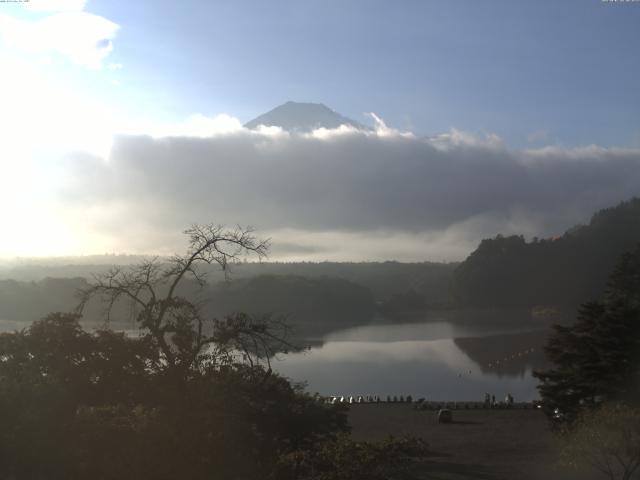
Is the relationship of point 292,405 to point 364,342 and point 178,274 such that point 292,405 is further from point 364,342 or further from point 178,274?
point 364,342

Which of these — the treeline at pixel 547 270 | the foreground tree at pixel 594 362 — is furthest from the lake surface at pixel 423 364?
the treeline at pixel 547 270

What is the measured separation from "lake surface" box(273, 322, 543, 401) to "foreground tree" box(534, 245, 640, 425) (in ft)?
44.4

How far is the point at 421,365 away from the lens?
49719 millimetres

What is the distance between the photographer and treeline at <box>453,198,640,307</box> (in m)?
108

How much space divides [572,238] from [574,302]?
49.2ft

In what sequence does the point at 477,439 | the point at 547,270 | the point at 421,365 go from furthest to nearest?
the point at 547,270
the point at 421,365
the point at 477,439

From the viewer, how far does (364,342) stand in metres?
66.0

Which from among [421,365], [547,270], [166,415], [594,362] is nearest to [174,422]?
[166,415]

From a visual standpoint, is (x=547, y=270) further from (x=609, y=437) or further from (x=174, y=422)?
(x=174, y=422)

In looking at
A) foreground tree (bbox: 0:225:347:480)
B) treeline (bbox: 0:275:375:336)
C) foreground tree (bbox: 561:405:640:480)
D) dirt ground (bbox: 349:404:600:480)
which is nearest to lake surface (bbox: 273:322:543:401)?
dirt ground (bbox: 349:404:600:480)

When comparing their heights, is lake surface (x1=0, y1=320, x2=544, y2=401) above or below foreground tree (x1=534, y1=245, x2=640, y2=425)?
below

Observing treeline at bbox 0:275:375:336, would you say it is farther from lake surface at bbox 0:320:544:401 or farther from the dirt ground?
the dirt ground

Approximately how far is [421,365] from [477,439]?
2778 centimetres

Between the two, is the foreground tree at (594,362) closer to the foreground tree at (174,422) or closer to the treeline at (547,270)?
the foreground tree at (174,422)
